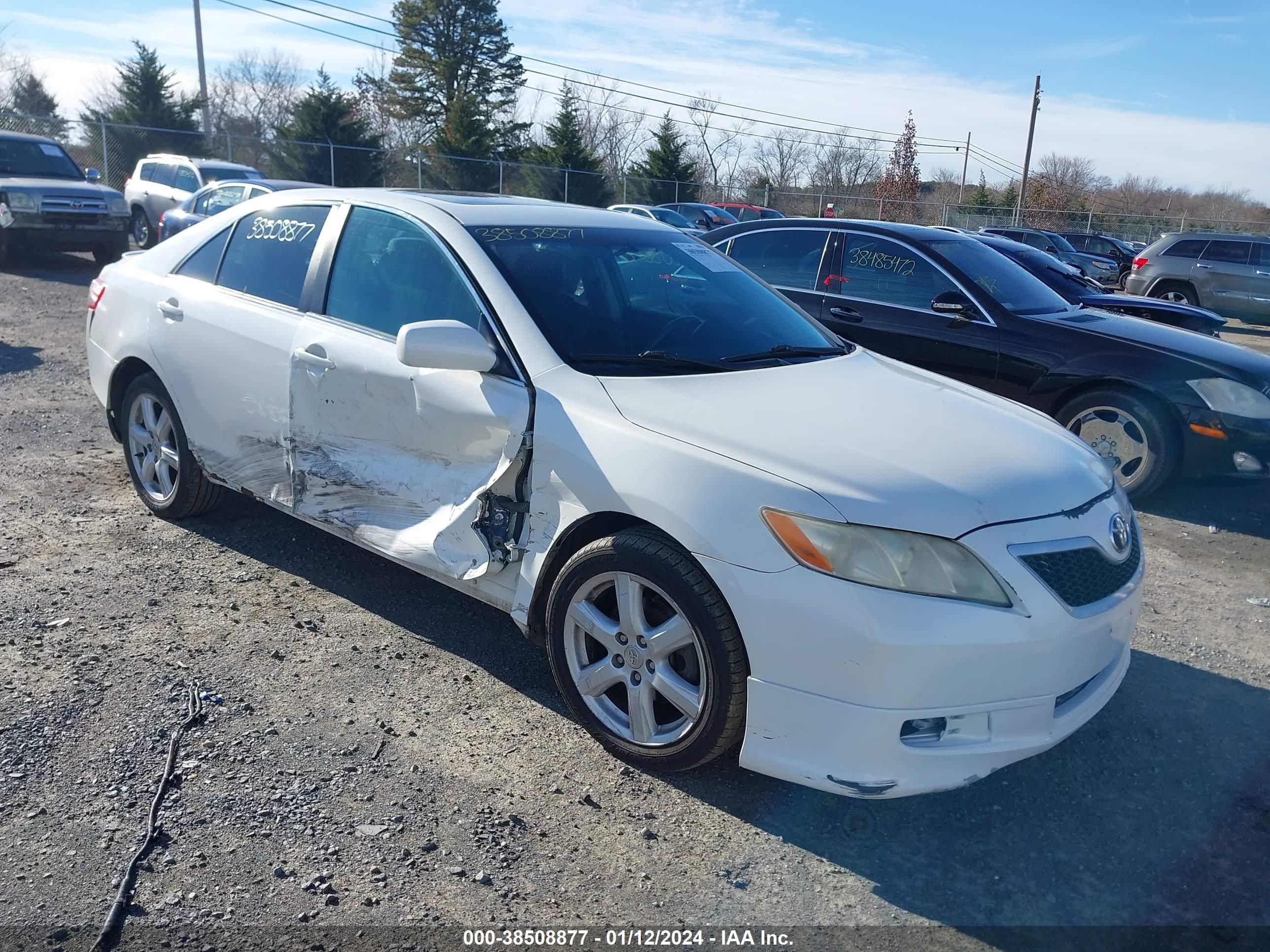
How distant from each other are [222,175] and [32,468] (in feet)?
45.1

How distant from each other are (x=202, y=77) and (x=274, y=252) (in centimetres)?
2969

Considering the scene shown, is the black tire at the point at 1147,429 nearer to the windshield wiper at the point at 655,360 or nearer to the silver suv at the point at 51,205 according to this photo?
the windshield wiper at the point at 655,360

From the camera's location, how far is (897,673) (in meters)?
2.58

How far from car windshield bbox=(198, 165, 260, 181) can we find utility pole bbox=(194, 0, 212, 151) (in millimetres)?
11358

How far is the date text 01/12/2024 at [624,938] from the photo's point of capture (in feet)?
7.94

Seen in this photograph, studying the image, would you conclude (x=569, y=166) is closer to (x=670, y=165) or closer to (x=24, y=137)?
(x=670, y=165)

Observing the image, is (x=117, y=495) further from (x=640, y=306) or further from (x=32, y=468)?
(x=640, y=306)

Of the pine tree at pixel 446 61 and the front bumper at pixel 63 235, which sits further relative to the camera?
the pine tree at pixel 446 61

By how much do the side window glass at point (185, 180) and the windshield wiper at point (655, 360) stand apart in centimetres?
1645


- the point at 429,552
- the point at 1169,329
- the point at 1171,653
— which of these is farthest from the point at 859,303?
the point at 429,552

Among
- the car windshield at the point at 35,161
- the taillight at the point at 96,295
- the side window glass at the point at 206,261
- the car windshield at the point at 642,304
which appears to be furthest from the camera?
the car windshield at the point at 35,161

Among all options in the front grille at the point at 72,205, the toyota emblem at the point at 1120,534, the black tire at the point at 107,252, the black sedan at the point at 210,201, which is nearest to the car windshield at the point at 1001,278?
the toyota emblem at the point at 1120,534

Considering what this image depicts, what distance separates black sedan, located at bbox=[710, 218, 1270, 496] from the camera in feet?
20.0

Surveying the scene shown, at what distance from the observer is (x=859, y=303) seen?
283 inches
